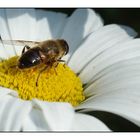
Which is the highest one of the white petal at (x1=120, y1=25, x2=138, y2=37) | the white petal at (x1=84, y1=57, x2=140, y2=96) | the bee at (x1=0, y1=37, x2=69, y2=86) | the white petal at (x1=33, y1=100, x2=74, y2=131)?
the bee at (x1=0, y1=37, x2=69, y2=86)

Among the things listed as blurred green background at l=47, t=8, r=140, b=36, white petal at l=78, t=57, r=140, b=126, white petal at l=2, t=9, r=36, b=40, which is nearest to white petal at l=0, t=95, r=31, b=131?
white petal at l=78, t=57, r=140, b=126

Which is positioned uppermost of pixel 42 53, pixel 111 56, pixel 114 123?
pixel 42 53

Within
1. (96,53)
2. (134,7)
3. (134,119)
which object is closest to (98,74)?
(96,53)

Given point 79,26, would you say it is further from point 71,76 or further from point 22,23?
point 71,76

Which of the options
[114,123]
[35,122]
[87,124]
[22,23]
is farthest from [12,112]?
[22,23]

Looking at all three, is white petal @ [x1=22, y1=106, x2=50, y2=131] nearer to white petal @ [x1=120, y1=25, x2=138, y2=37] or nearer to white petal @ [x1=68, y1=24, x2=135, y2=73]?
white petal @ [x1=68, y1=24, x2=135, y2=73]

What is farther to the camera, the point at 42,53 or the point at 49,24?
the point at 49,24
